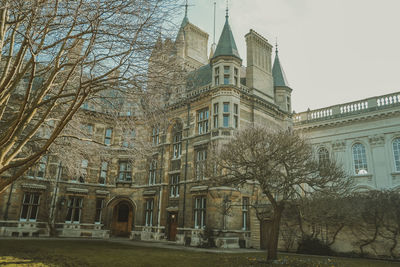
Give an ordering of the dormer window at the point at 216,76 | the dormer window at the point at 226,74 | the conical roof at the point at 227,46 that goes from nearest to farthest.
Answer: the dormer window at the point at 226,74 < the dormer window at the point at 216,76 < the conical roof at the point at 227,46

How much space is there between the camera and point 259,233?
69.5 ft

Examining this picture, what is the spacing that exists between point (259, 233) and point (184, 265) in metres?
11.4

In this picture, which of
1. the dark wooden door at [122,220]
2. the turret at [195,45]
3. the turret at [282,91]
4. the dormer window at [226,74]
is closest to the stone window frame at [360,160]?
the turret at [282,91]

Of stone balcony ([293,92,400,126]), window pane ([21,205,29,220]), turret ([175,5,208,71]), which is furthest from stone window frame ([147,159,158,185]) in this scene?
stone balcony ([293,92,400,126])

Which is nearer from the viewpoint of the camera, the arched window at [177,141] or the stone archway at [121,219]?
the arched window at [177,141]

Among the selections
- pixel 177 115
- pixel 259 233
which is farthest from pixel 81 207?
pixel 259 233

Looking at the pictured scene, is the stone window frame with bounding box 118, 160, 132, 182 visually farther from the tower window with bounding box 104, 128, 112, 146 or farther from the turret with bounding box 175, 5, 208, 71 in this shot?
the turret with bounding box 175, 5, 208, 71

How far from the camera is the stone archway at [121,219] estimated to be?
2878 centimetres

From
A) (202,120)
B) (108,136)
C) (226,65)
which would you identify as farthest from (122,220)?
(226,65)

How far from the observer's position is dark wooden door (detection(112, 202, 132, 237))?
28.9 metres

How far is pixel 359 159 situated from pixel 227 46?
15912 millimetres

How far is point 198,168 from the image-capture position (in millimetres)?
22328

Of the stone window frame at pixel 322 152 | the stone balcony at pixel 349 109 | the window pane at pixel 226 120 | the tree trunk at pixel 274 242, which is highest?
the stone balcony at pixel 349 109

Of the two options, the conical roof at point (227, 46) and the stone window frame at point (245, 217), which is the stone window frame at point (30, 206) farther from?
the conical roof at point (227, 46)
